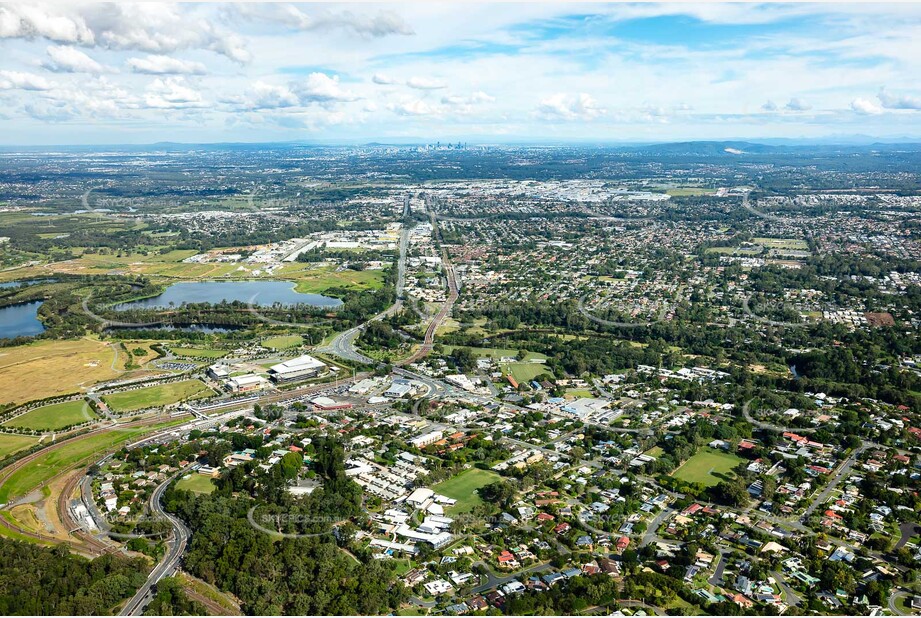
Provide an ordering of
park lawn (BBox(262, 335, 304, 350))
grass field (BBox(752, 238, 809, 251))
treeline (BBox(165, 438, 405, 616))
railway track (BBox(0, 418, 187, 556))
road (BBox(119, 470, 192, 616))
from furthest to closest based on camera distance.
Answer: grass field (BBox(752, 238, 809, 251)) < park lawn (BBox(262, 335, 304, 350)) < railway track (BBox(0, 418, 187, 556)) < road (BBox(119, 470, 192, 616)) < treeline (BBox(165, 438, 405, 616))

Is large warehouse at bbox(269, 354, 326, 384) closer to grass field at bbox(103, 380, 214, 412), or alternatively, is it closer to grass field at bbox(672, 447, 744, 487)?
grass field at bbox(103, 380, 214, 412)

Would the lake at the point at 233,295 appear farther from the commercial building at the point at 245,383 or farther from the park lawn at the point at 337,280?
the commercial building at the point at 245,383

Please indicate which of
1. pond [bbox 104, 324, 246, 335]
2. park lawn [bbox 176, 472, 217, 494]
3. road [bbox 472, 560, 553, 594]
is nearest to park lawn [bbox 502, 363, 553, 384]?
road [bbox 472, 560, 553, 594]

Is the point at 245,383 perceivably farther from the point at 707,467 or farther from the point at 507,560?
the point at 707,467

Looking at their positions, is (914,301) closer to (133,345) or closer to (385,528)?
(385,528)

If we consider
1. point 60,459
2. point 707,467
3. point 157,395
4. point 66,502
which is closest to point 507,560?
point 707,467

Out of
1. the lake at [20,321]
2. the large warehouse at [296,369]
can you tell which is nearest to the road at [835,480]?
the large warehouse at [296,369]
